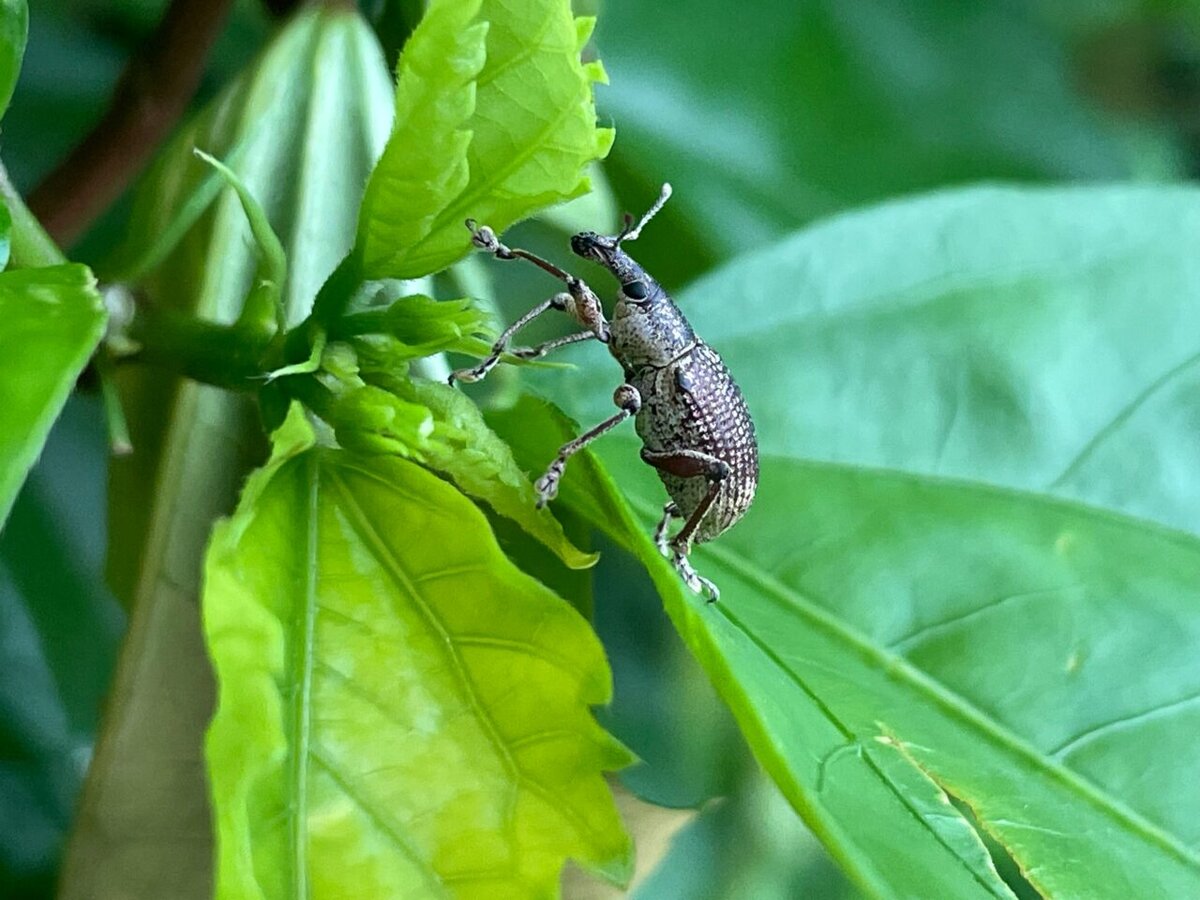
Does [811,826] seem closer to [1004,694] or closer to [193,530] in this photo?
[1004,694]

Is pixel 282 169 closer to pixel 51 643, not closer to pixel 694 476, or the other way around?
pixel 694 476

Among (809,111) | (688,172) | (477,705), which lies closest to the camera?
(477,705)

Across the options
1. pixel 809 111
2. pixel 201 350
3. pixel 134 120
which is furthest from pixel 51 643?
pixel 809 111

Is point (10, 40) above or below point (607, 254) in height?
above

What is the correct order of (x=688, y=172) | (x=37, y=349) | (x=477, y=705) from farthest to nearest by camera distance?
1. (x=688, y=172)
2. (x=477, y=705)
3. (x=37, y=349)

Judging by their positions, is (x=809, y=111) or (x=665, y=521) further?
(x=809, y=111)

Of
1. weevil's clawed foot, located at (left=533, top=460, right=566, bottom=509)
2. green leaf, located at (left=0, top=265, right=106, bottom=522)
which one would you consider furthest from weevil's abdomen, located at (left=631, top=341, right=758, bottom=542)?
green leaf, located at (left=0, top=265, right=106, bottom=522)

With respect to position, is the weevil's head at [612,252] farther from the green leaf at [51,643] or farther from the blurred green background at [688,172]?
the green leaf at [51,643]

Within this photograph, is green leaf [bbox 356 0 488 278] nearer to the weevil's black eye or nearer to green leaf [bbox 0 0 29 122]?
green leaf [bbox 0 0 29 122]
